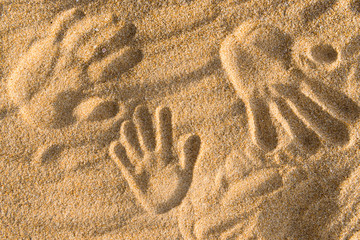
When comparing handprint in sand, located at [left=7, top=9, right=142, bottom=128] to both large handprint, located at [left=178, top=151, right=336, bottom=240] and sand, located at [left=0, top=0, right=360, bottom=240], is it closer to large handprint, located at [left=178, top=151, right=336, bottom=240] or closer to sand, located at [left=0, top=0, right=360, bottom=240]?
sand, located at [left=0, top=0, right=360, bottom=240]

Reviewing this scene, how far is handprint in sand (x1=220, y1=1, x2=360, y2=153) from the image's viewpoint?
45.1 inches

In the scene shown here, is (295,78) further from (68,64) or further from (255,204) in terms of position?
(68,64)

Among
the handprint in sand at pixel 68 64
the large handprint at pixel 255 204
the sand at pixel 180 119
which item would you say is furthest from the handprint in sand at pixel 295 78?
the handprint in sand at pixel 68 64

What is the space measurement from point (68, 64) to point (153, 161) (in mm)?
500

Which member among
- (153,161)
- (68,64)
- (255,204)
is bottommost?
(255,204)

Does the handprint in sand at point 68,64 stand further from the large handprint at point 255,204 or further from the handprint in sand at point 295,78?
the large handprint at point 255,204

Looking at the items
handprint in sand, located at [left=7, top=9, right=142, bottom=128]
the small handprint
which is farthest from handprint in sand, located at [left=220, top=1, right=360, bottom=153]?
handprint in sand, located at [left=7, top=9, right=142, bottom=128]

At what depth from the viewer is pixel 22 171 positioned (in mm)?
1174

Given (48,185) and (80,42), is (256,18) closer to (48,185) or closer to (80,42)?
(80,42)

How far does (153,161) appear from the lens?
3.83ft

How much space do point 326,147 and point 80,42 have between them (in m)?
1.03

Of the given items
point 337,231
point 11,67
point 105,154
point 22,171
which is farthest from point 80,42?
point 337,231

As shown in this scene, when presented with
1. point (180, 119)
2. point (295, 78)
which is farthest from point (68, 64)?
point (295, 78)

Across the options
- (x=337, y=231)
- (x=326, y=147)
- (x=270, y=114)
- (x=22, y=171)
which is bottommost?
(x=337, y=231)
